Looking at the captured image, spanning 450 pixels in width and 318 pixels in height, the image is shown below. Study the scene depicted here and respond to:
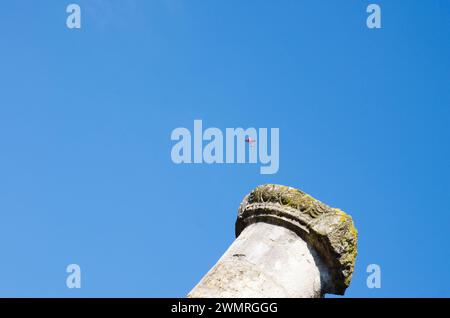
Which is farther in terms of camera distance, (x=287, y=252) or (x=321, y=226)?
(x=321, y=226)

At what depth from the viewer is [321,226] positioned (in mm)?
5199

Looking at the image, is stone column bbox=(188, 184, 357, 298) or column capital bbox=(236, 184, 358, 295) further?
column capital bbox=(236, 184, 358, 295)

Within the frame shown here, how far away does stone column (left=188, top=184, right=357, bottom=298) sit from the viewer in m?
4.75

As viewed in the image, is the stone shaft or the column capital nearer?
the stone shaft

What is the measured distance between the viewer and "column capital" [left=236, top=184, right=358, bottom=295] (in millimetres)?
5176

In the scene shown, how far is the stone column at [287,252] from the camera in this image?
475 centimetres

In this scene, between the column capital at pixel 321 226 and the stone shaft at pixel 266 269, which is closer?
the stone shaft at pixel 266 269

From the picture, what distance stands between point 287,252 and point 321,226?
16.5 inches

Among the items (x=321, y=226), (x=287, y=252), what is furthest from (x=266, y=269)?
(x=321, y=226)

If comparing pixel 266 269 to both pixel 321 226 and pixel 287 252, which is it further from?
pixel 321 226

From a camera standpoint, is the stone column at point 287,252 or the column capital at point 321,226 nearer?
the stone column at point 287,252
